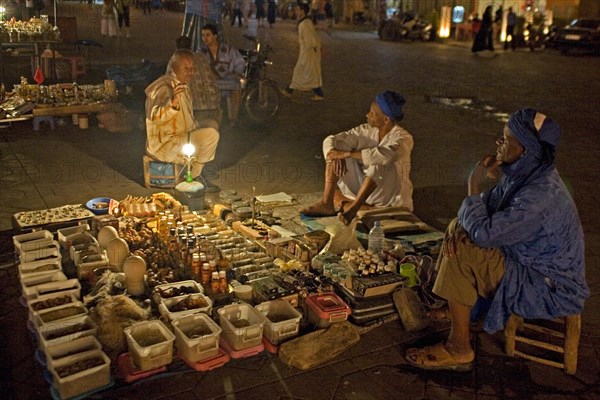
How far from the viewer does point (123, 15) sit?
72.5 feet

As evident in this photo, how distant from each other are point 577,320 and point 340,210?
273 centimetres

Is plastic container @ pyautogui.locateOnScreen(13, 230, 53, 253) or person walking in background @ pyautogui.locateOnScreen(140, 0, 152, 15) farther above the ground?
person walking in background @ pyautogui.locateOnScreen(140, 0, 152, 15)

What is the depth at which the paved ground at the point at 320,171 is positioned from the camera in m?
3.56

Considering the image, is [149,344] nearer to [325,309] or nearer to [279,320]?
[279,320]

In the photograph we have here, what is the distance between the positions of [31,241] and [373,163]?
2.83m

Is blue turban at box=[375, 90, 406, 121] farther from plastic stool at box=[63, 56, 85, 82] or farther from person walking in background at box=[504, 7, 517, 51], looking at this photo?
person walking in background at box=[504, 7, 517, 51]

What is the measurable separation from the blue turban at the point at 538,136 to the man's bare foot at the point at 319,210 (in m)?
2.65

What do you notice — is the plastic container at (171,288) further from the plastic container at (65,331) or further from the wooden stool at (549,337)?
the wooden stool at (549,337)

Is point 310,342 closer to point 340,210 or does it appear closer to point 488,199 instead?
point 488,199

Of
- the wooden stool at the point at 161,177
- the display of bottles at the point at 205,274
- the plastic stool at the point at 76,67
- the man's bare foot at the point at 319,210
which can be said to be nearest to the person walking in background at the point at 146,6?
the plastic stool at the point at 76,67

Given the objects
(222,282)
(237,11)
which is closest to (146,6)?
(237,11)

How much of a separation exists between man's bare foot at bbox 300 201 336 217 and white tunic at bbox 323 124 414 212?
263mm

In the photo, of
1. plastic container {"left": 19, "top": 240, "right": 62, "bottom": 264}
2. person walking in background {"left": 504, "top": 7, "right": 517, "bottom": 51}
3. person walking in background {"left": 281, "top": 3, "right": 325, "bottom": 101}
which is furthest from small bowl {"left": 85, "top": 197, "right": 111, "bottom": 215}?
person walking in background {"left": 504, "top": 7, "right": 517, "bottom": 51}

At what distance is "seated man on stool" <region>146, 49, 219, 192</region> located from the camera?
6211mm
